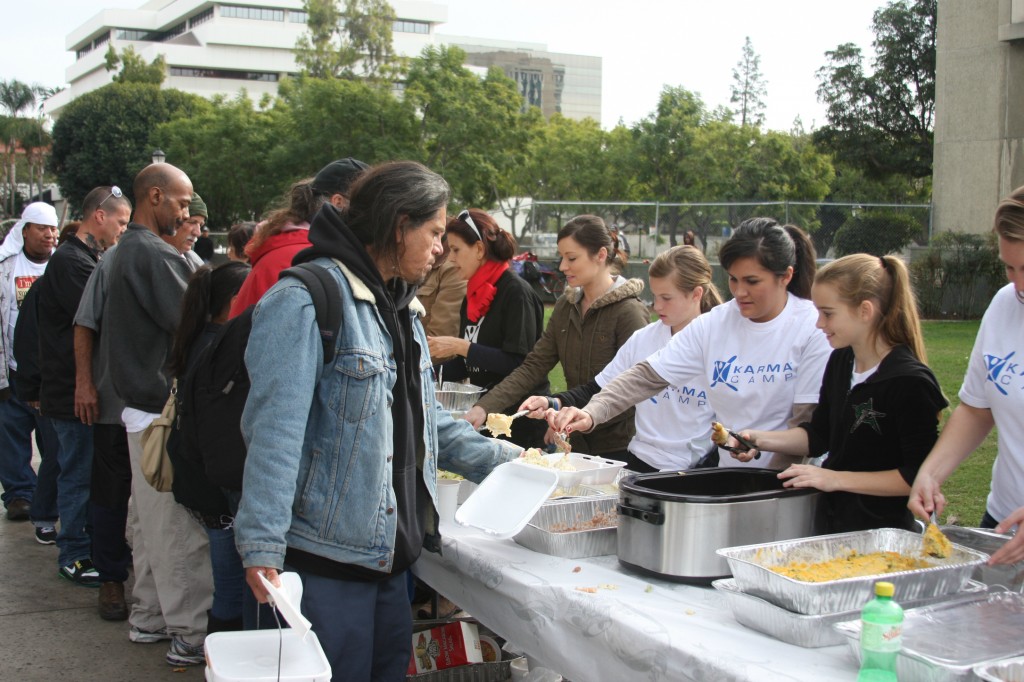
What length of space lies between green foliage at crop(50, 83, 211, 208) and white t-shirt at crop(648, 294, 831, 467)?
51235 millimetres

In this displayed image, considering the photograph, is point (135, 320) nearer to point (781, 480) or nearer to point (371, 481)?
point (371, 481)

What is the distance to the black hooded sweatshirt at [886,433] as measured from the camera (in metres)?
2.36

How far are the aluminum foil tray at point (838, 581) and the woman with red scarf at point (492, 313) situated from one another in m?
2.13

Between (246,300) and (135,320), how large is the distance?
3.77 feet

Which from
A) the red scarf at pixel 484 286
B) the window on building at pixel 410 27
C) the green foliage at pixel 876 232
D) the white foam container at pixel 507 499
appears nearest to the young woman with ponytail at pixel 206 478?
the white foam container at pixel 507 499

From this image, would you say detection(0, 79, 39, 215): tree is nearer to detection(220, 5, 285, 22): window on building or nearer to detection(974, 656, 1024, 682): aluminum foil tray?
detection(220, 5, 285, 22): window on building

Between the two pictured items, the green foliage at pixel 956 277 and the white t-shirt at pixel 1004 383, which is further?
the green foliage at pixel 956 277

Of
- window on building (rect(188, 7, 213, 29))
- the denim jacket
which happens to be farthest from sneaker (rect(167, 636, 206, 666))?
window on building (rect(188, 7, 213, 29))

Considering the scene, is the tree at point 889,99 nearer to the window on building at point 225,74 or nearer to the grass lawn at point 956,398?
the grass lawn at point 956,398

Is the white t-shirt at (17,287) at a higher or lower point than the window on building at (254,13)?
lower

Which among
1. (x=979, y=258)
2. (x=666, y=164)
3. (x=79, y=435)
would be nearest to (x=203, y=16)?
(x=666, y=164)

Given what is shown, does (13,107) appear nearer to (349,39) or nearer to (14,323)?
(349,39)

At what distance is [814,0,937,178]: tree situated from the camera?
92.4ft

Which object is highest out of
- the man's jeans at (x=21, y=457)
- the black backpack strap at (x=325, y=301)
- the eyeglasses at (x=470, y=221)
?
the eyeglasses at (x=470, y=221)
